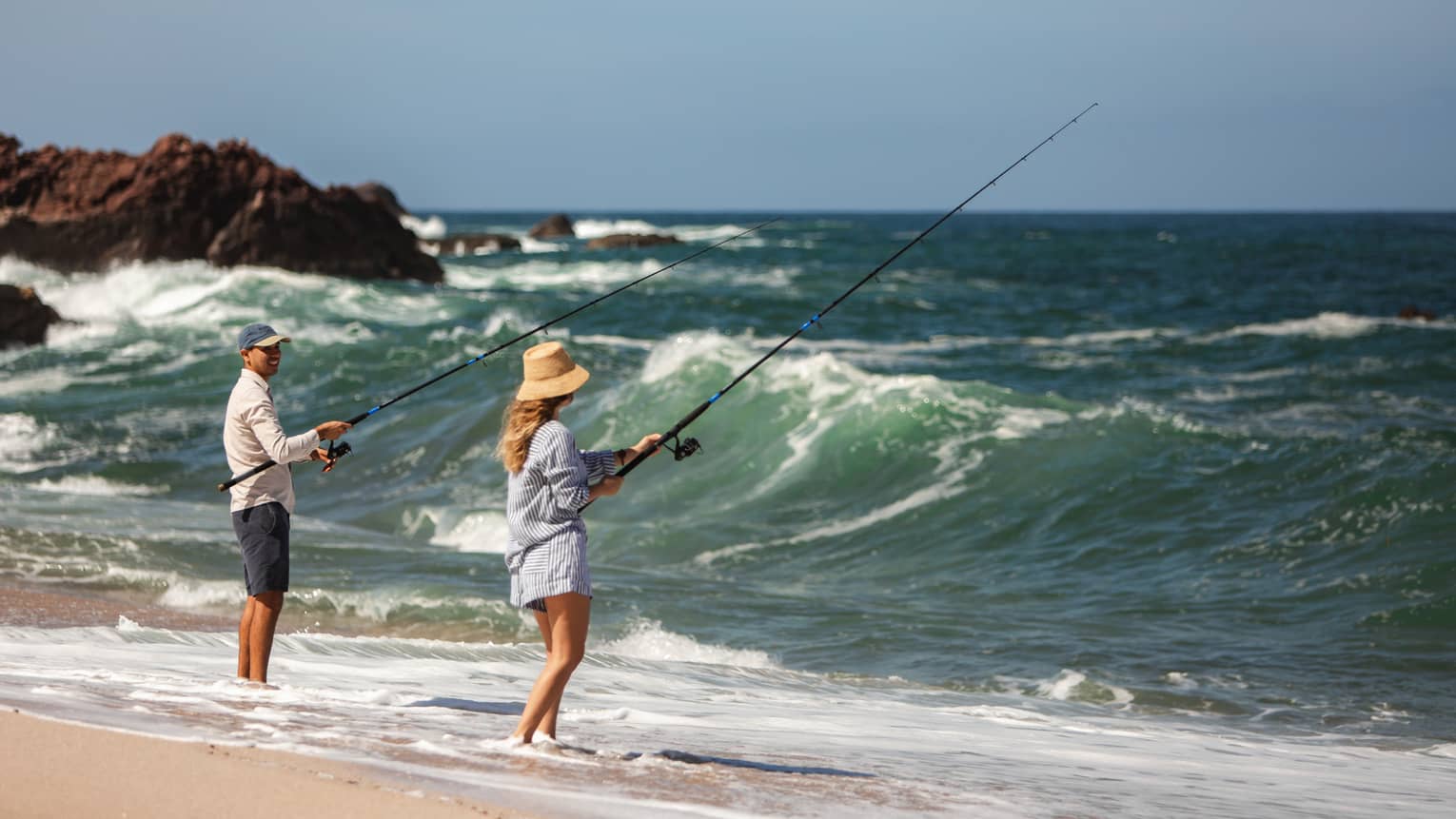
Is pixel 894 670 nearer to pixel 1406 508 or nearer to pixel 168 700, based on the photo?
pixel 168 700

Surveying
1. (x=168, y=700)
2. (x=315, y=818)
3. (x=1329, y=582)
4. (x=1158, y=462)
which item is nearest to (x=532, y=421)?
(x=315, y=818)

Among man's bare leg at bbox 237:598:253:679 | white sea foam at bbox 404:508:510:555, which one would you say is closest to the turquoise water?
white sea foam at bbox 404:508:510:555

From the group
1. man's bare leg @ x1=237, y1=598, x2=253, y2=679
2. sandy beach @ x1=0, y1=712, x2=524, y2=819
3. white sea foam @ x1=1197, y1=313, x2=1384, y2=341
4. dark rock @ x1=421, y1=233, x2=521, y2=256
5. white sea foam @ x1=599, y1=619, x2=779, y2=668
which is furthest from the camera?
dark rock @ x1=421, y1=233, x2=521, y2=256

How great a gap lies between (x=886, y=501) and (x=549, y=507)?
8.52 metres

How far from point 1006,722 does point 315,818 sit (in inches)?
148

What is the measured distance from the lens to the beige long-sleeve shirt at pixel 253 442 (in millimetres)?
5316

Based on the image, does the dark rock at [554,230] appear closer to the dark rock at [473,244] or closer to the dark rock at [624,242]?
the dark rock at [624,242]

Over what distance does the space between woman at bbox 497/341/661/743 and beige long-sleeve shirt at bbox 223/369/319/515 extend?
1117 mm

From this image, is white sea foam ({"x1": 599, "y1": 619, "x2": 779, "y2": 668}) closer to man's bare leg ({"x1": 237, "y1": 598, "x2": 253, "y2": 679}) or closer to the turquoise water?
the turquoise water

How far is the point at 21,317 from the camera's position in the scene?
21.8 metres

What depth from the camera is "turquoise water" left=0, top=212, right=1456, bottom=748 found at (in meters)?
8.55

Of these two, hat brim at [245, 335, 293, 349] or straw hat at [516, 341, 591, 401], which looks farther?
hat brim at [245, 335, 293, 349]

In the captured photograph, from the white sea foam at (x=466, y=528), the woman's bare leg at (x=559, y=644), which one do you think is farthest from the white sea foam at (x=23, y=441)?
the woman's bare leg at (x=559, y=644)

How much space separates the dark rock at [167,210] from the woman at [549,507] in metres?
28.4
